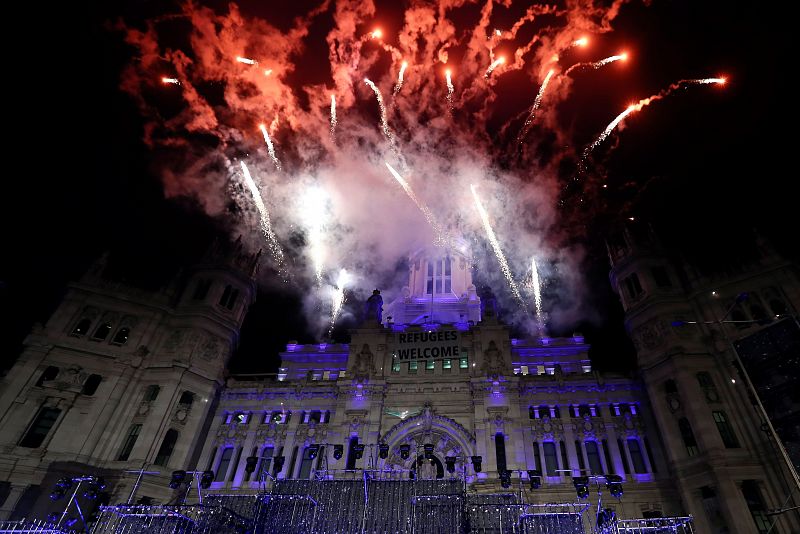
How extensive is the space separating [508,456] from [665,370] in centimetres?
1364

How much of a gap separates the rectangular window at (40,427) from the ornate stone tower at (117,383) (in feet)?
0.21

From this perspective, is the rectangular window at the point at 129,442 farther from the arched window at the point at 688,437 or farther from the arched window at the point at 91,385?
the arched window at the point at 688,437

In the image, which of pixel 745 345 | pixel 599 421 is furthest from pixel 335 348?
pixel 745 345

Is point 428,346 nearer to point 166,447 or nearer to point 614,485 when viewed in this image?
point 614,485

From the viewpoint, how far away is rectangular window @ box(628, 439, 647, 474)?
34766mm

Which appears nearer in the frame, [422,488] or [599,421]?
[422,488]

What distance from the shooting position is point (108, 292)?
136 ft

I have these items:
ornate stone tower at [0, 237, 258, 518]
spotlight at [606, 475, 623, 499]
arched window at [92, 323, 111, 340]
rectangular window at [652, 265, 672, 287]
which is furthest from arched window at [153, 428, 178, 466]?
rectangular window at [652, 265, 672, 287]

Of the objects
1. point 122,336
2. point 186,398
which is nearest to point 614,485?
point 186,398

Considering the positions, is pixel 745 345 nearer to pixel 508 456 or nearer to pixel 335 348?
pixel 508 456

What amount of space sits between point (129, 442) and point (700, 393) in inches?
1687

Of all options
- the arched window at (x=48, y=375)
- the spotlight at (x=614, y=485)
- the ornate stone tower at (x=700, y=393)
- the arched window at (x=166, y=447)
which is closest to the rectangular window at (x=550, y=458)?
the ornate stone tower at (x=700, y=393)

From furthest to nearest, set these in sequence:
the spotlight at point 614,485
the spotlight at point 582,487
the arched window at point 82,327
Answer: the arched window at point 82,327 → the spotlight at point 582,487 → the spotlight at point 614,485

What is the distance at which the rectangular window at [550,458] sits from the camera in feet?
116
